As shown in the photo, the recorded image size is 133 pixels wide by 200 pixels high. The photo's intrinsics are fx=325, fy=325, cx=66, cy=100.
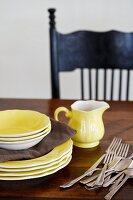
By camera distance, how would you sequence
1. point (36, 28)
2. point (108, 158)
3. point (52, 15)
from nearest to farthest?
point (108, 158)
point (52, 15)
point (36, 28)

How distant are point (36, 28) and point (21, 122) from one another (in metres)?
1.24

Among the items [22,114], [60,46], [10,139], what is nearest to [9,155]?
[10,139]

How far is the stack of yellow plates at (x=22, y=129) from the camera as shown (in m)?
0.63

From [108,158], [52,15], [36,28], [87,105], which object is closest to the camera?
[108,158]

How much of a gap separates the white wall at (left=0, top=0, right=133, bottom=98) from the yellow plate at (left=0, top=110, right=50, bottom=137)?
1192 millimetres

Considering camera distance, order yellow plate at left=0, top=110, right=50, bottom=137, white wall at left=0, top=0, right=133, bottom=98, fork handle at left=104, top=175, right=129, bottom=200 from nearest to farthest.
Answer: fork handle at left=104, top=175, right=129, bottom=200, yellow plate at left=0, top=110, right=50, bottom=137, white wall at left=0, top=0, right=133, bottom=98

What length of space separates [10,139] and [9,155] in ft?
0.10

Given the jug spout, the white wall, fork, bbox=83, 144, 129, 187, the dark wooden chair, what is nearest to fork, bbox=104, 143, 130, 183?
fork, bbox=83, 144, 129, 187

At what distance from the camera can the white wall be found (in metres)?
1.82

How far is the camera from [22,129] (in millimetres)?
706

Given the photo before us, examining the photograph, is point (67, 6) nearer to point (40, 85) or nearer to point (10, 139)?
point (40, 85)

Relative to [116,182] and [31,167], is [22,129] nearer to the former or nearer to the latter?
[31,167]

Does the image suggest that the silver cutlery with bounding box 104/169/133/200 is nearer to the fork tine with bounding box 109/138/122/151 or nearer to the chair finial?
the fork tine with bounding box 109/138/122/151

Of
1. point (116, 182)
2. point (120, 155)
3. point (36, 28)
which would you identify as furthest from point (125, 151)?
point (36, 28)
